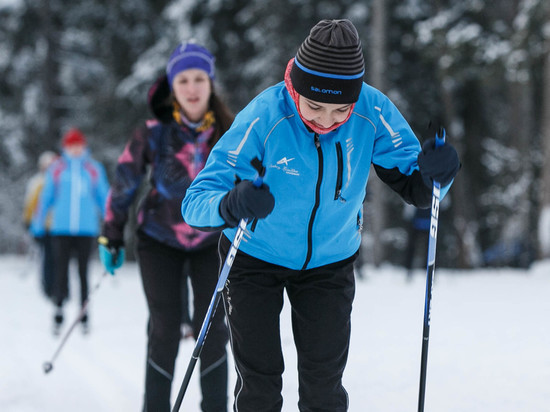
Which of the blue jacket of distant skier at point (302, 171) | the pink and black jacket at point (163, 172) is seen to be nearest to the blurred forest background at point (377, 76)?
the pink and black jacket at point (163, 172)

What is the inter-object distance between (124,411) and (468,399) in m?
2.22

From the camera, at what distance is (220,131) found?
3803mm

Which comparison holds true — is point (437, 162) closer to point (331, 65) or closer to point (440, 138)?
point (440, 138)

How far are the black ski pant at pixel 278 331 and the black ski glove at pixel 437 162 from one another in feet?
1.84

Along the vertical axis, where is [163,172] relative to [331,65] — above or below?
below

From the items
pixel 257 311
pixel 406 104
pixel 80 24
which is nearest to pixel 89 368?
pixel 257 311

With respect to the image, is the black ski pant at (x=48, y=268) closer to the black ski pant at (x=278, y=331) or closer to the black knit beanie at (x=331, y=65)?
the black ski pant at (x=278, y=331)

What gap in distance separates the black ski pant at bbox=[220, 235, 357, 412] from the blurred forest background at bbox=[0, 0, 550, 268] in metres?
10.4

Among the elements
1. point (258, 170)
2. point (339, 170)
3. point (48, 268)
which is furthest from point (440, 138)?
point (48, 268)

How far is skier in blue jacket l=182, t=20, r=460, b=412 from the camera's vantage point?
2473mm

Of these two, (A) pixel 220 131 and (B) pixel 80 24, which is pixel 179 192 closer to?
(A) pixel 220 131

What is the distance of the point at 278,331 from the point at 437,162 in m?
0.92

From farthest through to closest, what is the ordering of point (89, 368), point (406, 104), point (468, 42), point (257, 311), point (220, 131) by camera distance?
point (406, 104) < point (468, 42) < point (89, 368) < point (220, 131) < point (257, 311)

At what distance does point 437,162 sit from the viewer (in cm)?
247
